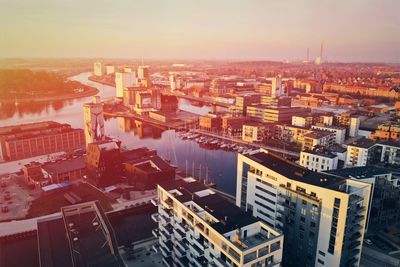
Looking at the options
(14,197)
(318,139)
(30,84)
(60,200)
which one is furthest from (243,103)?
(14,197)

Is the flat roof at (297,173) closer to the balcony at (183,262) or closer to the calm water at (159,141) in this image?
the balcony at (183,262)

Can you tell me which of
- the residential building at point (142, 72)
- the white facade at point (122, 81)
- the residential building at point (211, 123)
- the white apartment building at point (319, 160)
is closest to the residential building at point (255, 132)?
the residential building at point (211, 123)

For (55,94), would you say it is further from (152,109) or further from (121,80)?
(121,80)

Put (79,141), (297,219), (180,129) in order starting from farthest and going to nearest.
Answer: (180,129) → (79,141) → (297,219)

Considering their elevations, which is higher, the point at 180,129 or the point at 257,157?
the point at 257,157

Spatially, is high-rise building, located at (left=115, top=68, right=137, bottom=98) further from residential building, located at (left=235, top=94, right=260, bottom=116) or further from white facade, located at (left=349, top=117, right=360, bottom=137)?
white facade, located at (left=349, top=117, right=360, bottom=137)

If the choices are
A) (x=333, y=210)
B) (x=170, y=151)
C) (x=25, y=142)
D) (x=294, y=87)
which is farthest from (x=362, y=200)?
(x=294, y=87)

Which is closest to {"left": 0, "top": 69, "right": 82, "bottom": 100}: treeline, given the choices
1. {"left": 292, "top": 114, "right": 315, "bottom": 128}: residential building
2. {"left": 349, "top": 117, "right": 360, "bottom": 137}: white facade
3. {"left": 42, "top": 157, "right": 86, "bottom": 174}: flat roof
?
{"left": 42, "top": 157, "right": 86, "bottom": 174}: flat roof

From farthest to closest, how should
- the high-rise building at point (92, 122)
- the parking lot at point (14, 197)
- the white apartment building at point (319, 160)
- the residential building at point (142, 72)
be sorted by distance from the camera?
the residential building at point (142, 72), the high-rise building at point (92, 122), the white apartment building at point (319, 160), the parking lot at point (14, 197)
